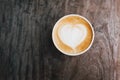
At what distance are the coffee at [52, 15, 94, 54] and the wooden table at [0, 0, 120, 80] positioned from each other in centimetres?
5

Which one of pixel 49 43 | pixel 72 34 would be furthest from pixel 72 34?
pixel 49 43

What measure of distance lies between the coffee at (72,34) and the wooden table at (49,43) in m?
0.05

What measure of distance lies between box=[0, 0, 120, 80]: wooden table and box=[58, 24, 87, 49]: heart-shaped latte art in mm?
73

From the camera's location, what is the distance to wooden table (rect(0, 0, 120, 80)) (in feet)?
3.61

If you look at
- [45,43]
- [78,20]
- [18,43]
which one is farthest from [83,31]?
[18,43]

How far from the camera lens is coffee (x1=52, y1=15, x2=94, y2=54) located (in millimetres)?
1081

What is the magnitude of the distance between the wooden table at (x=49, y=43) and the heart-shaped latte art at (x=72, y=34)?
7 cm

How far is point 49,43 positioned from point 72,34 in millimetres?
133

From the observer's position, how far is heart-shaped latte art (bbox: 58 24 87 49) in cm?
109

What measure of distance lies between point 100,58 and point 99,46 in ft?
0.20

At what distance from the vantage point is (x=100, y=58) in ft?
3.62

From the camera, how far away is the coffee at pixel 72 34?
1081 mm

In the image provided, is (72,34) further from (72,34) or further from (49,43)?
(49,43)

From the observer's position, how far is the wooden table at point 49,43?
3.61 feet
